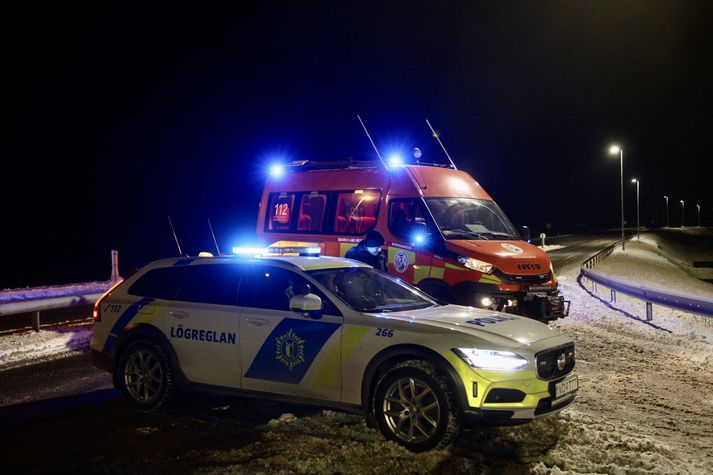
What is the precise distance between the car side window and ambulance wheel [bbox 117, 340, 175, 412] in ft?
3.62

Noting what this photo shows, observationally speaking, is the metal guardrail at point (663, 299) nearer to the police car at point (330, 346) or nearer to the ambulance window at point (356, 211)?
the ambulance window at point (356, 211)

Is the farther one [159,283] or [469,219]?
[469,219]

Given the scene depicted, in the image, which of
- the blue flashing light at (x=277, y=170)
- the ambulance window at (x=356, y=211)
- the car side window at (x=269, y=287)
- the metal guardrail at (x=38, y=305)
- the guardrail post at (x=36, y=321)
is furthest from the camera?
the blue flashing light at (x=277, y=170)

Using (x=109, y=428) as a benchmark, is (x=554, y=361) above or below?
above

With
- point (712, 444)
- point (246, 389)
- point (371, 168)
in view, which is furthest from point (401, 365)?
point (371, 168)

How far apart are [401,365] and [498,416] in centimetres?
87

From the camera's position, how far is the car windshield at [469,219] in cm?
1136

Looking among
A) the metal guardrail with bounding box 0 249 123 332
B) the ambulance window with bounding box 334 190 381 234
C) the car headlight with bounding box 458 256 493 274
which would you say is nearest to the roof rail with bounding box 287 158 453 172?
the ambulance window with bounding box 334 190 381 234

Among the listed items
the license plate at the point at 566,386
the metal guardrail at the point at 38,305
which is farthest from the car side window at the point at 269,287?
the metal guardrail at the point at 38,305

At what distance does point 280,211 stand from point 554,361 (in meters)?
8.56

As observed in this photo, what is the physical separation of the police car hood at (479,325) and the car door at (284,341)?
1.74 ft

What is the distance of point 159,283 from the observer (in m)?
7.50

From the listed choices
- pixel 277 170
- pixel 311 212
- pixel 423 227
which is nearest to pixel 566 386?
pixel 423 227

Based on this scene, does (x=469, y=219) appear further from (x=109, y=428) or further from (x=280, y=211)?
(x=109, y=428)
